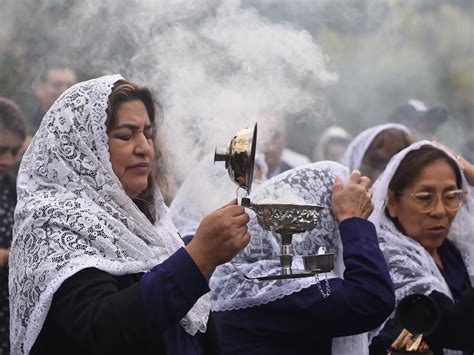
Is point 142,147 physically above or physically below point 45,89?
below

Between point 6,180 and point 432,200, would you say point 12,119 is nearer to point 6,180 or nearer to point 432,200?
point 6,180

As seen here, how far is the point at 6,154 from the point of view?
5117mm

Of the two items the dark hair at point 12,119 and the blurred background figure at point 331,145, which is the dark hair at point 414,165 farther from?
the blurred background figure at point 331,145

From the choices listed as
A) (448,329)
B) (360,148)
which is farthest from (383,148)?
(448,329)

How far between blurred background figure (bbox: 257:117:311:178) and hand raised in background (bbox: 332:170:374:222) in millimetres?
439

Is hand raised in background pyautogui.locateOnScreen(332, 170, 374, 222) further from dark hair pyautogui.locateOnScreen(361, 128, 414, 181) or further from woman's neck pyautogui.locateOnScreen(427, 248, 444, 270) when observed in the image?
dark hair pyautogui.locateOnScreen(361, 128, 414, 181)

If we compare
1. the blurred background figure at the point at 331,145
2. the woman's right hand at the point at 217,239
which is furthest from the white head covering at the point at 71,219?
the blurred background figure at the point at 331,145

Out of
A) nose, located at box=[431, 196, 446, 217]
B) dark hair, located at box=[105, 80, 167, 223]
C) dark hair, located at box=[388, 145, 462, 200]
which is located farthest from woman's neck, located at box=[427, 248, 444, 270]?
dark hair, located at box=[105, 80, 167, 223]

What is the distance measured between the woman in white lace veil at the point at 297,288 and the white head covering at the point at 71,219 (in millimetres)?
625

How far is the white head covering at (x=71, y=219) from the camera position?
2938mm

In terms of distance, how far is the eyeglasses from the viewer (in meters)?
4.60

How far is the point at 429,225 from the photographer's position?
15.1ft

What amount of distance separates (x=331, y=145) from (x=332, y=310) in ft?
23.0

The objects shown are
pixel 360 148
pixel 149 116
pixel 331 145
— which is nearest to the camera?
pixel 149 116
